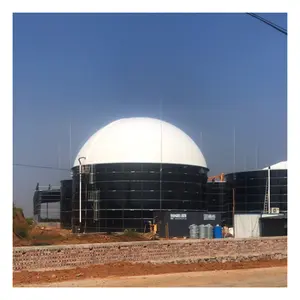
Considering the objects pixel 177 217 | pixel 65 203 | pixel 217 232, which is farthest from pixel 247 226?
pixel 65 203

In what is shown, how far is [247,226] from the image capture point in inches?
1146

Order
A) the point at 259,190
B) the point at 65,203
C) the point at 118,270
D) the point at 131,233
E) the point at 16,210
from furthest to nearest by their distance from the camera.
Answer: the point at 65,203, the point at 259,190, the point at 131,233, the point at 16,210, the point at 118,270

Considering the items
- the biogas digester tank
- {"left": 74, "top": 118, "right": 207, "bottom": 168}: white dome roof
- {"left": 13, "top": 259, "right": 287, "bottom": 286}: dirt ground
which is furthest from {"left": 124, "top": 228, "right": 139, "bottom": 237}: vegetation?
{"left": 13, "top": 259, "right": 287, "bottom": 286}: dirt ground

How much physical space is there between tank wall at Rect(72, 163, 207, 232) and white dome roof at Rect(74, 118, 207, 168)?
47cm

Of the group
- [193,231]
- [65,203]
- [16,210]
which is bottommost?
[193,231]

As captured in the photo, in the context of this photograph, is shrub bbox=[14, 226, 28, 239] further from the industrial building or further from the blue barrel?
the blue barrel

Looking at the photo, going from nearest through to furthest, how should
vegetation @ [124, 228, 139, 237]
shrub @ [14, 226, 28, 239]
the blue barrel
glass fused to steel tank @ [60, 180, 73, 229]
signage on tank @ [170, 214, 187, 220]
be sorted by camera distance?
shrub @ [14, 226, 28, 239] → vegetation @ [124, 228, 139, 237] → the blue barrel → signage on tank @ [170, 214, 187, 220] → glass fused to steel tank @ [60, 180, 73, 229]

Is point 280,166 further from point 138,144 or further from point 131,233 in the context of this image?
point 131,233

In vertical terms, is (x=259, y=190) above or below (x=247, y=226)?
above

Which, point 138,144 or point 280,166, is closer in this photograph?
point 138,144

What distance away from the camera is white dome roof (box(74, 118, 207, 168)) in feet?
A: 97.0

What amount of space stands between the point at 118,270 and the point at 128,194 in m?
13.6
